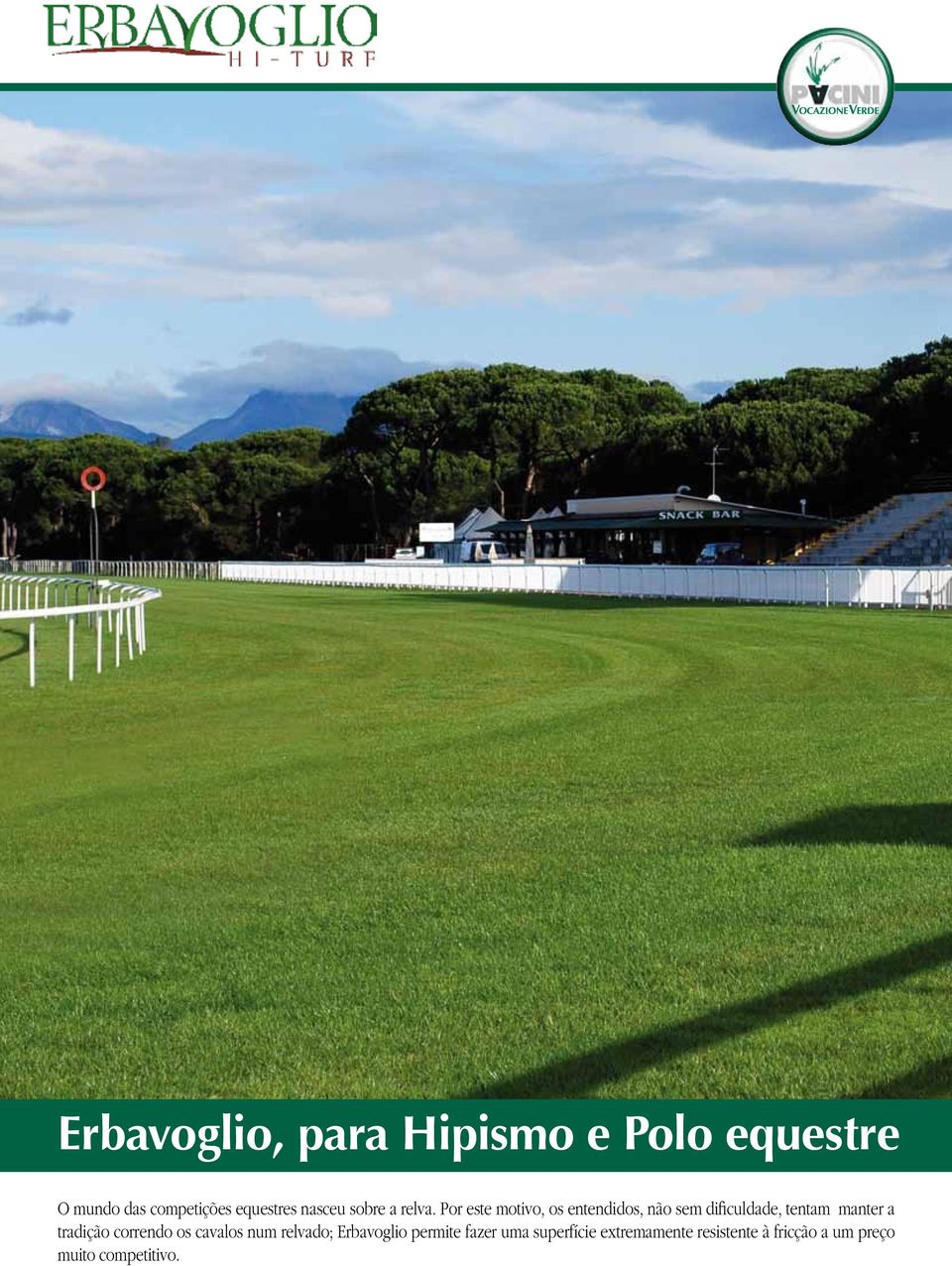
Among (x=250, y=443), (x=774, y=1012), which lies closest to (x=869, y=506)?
(x=250, y=443)

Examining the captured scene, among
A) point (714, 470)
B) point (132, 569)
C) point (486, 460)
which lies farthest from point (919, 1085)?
point (486, 460)

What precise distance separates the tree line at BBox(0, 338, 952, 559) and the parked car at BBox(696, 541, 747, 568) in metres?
7.82

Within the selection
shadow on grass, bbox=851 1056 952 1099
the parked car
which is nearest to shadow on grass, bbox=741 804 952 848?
shadow on grass, bbox=851 1056 952 1099

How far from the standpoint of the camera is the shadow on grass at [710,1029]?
225 inches

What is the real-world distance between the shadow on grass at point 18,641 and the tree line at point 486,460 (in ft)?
201

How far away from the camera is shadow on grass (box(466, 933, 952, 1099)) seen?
18.7ft

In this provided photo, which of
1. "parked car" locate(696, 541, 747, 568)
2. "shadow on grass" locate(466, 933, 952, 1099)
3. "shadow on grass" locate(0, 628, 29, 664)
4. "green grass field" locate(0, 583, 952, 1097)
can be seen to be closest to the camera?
"shadow on grass" locate(466, 933, 952, 1099)

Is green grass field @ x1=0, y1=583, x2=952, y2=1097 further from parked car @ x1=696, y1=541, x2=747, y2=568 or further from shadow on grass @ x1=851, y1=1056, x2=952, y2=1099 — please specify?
parked car @ x1=696, y1=541, x2=747, y2=568

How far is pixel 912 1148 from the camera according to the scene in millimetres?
5066

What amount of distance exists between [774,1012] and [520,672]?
17.2 m

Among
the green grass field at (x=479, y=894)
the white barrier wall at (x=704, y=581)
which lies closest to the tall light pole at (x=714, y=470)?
the white barrier wall at (x=704, y=581)

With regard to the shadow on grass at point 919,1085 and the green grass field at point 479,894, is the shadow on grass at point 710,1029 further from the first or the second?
the shadow on grass at point 919,1085

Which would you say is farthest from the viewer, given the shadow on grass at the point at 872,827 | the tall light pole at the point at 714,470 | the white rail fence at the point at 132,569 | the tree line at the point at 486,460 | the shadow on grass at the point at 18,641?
the tall light pole at the point at 714,470

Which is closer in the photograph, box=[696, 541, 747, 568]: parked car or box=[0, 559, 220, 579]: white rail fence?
box=[696, 541, 747, 568]: parked car
